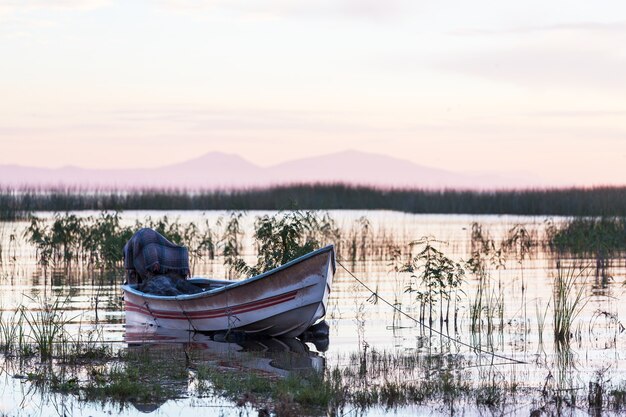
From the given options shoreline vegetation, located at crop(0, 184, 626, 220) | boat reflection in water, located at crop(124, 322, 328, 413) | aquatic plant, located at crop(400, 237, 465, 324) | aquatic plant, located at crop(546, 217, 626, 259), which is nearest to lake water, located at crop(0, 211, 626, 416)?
boat reflection in water, located at crop(124, 322, 328, 413)

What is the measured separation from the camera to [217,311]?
49.0ft

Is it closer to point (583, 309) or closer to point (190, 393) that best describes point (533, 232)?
point (583, 309)

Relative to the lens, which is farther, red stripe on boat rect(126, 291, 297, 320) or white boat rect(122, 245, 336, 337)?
red stripe on boat rect(126, 291, 297, 320)

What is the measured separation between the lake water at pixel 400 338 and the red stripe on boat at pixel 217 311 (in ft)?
1.20

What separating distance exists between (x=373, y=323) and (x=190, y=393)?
6.22 meters

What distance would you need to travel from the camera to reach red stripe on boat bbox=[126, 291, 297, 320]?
14484 millimetres

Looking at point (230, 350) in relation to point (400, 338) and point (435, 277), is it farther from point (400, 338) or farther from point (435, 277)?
point (435, 277)

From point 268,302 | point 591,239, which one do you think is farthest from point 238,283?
point 591,239

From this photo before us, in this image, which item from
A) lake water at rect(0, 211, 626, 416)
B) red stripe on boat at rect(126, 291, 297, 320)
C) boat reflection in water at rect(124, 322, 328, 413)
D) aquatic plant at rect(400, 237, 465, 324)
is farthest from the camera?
aquatic plant at rect(400, 237, 465, 324)

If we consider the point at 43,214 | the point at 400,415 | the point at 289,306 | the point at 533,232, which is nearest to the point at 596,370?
the point at 400,415

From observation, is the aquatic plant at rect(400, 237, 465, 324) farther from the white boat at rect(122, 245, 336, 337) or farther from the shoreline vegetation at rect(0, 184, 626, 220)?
the shoreline vegetation at rect(0, 184, 626, 220)

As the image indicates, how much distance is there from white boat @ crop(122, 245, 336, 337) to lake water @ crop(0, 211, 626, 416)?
12.5 inches

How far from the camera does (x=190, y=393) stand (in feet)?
33.4

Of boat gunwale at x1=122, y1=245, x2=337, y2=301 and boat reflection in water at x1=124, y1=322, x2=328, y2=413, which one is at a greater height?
boat gunwale at x1=122, y1=245, x2=337, y2=301
